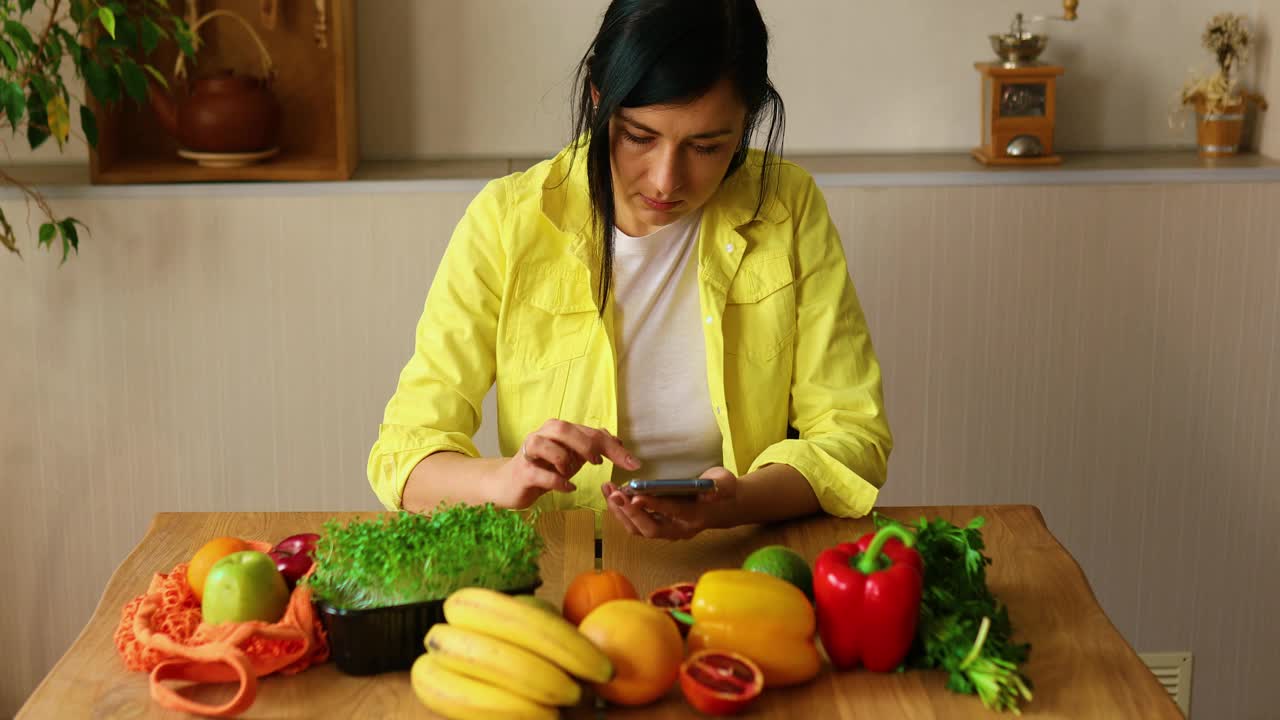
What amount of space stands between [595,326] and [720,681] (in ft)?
2.45

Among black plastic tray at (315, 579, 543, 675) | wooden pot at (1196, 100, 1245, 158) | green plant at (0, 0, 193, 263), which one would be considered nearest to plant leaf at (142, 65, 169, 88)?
green plant at (0, 0, 193, 263)

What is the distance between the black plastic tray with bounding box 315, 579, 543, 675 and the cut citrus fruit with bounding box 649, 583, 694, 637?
0.51 ft

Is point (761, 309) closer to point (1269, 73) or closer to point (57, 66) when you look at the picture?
point (57, 66)

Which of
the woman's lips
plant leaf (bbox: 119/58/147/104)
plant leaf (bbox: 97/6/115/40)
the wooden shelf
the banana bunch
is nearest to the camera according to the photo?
the banana bunch

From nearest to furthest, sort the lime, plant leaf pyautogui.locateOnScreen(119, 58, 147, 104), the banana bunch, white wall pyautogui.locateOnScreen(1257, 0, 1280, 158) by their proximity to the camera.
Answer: the banana bunch → the lime → plant leaf pyautogui.locateOnScreen(119, 58, 147, 104) → white wall pyautogui.locateOnScreen(1257, 0, 1280, 158)

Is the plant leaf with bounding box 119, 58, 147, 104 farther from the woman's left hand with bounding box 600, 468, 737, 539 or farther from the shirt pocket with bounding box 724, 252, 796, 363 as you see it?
the woman's left hand with bounding box 600, 468, 737, 539

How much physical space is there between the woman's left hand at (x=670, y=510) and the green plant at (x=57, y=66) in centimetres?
134

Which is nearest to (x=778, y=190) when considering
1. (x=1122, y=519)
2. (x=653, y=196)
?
(x=653, y=196)

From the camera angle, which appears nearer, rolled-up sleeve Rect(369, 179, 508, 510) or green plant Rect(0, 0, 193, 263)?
rolled-up sleeve Rect(369, 179, 508, 510)

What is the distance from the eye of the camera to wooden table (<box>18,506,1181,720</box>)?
1263 millimetres

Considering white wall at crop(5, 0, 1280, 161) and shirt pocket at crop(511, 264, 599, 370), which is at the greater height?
white wall at crop(5, 0, 1280, 161)

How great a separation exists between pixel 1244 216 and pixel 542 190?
59.2 inches

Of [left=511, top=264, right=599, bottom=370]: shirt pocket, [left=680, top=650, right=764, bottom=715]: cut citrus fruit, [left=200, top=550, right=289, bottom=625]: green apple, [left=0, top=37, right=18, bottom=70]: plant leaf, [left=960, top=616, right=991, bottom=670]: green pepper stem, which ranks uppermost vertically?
[left=0, top=37, right=18, bottom=70]: plant leaf

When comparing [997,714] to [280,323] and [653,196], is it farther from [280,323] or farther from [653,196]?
[280,323]
